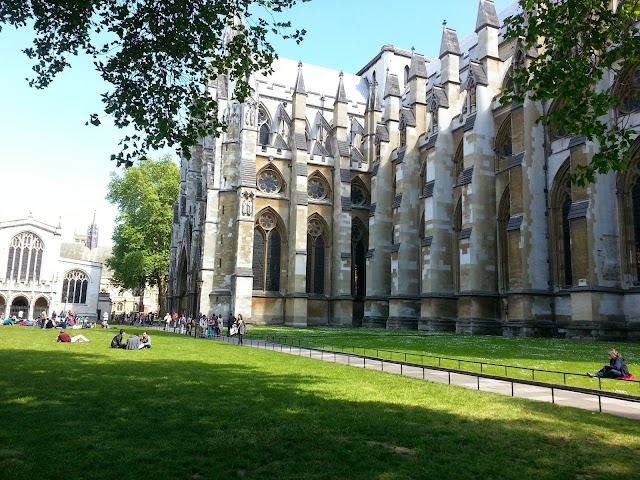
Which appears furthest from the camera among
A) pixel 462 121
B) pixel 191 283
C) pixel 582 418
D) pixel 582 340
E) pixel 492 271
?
pixel 191 283

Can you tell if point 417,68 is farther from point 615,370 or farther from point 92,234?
point 92,234

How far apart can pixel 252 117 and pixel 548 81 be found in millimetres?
29577

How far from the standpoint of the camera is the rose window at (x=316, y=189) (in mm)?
40531

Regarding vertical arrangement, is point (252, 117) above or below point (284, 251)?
above

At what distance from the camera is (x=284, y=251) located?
127 ft

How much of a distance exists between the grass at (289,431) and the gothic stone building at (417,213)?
52.7ft

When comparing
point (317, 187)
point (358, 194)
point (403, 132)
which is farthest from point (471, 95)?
point (317, 187)

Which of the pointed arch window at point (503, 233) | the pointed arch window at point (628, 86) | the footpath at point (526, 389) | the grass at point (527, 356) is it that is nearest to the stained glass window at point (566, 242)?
the pointed arch window at point (503, 233)

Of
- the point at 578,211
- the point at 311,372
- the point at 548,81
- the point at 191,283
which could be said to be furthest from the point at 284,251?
the point at 548,81

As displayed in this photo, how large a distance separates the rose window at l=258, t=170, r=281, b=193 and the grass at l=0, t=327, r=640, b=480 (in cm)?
2856

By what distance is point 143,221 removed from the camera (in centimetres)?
5122

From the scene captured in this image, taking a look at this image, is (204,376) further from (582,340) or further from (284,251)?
(284,251)

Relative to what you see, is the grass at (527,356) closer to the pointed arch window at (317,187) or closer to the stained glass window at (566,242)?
the stained glass window at (566,242)

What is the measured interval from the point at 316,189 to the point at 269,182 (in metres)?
3.93
